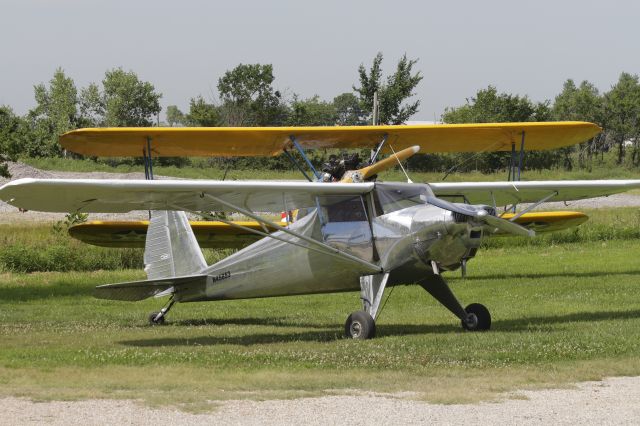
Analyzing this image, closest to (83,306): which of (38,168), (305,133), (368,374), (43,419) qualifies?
(305,133)

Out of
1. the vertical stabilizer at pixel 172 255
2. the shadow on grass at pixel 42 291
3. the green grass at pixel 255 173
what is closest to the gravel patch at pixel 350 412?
the vertical stabilizer at pixel 172 255

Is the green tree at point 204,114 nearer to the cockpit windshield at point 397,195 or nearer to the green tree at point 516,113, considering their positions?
the green tree at point 516,113

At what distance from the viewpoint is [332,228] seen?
14242 millimetres

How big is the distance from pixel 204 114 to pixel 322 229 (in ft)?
188

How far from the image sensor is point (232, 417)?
7.90 metres

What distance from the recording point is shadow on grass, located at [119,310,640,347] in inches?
539

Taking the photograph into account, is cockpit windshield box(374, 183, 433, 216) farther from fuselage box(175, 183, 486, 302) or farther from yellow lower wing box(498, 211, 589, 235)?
yellow lower wing box(498, 211, 589, 235)

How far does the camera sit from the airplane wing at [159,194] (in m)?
12.1

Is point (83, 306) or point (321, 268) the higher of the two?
point (321, 268)

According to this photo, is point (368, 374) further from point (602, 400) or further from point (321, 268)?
point (321, 268)

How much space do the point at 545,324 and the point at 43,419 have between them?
9.21 meters

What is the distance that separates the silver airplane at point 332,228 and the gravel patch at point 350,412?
4.20 meters

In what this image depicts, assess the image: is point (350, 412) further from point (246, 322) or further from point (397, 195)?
point (246, 322)

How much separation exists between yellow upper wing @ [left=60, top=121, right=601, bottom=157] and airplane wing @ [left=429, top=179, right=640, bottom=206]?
5095 millimetres
